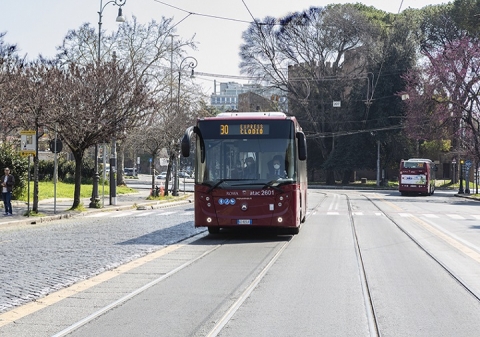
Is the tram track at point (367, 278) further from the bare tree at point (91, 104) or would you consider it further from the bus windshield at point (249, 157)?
the bare tree at point (91, 104)

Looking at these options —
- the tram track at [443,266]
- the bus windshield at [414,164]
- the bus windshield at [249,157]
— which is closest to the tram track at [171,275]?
the bus windshield at [249,157]

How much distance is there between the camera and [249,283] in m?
10.9

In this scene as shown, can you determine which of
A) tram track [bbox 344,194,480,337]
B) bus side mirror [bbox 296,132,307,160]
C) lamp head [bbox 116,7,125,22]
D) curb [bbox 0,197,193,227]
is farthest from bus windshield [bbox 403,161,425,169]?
bus side mirror [bbox 296,132,307,160]

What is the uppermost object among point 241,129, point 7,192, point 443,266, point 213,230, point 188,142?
point 241,129

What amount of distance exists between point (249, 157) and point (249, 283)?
7303 mm

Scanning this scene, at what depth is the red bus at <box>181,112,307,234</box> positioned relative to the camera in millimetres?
17578

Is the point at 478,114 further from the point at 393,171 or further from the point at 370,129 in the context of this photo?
the point at 393,171

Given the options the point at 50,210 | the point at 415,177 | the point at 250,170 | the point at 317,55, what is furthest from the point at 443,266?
the point at 317,55

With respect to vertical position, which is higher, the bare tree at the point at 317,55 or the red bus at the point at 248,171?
the bare tree at the point at 317,55

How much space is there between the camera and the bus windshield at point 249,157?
58.1 ft

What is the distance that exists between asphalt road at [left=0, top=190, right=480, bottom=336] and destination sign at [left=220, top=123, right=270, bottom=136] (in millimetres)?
2815

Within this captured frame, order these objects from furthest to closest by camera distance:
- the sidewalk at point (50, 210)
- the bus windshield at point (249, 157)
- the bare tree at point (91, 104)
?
A: the bare tree at point (91, 104), the sidewalk at point (50, 210), the bus windshield at point (249, 157)

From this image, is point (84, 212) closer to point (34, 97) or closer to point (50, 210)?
point (50, 210)

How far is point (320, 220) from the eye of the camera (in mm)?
25891
